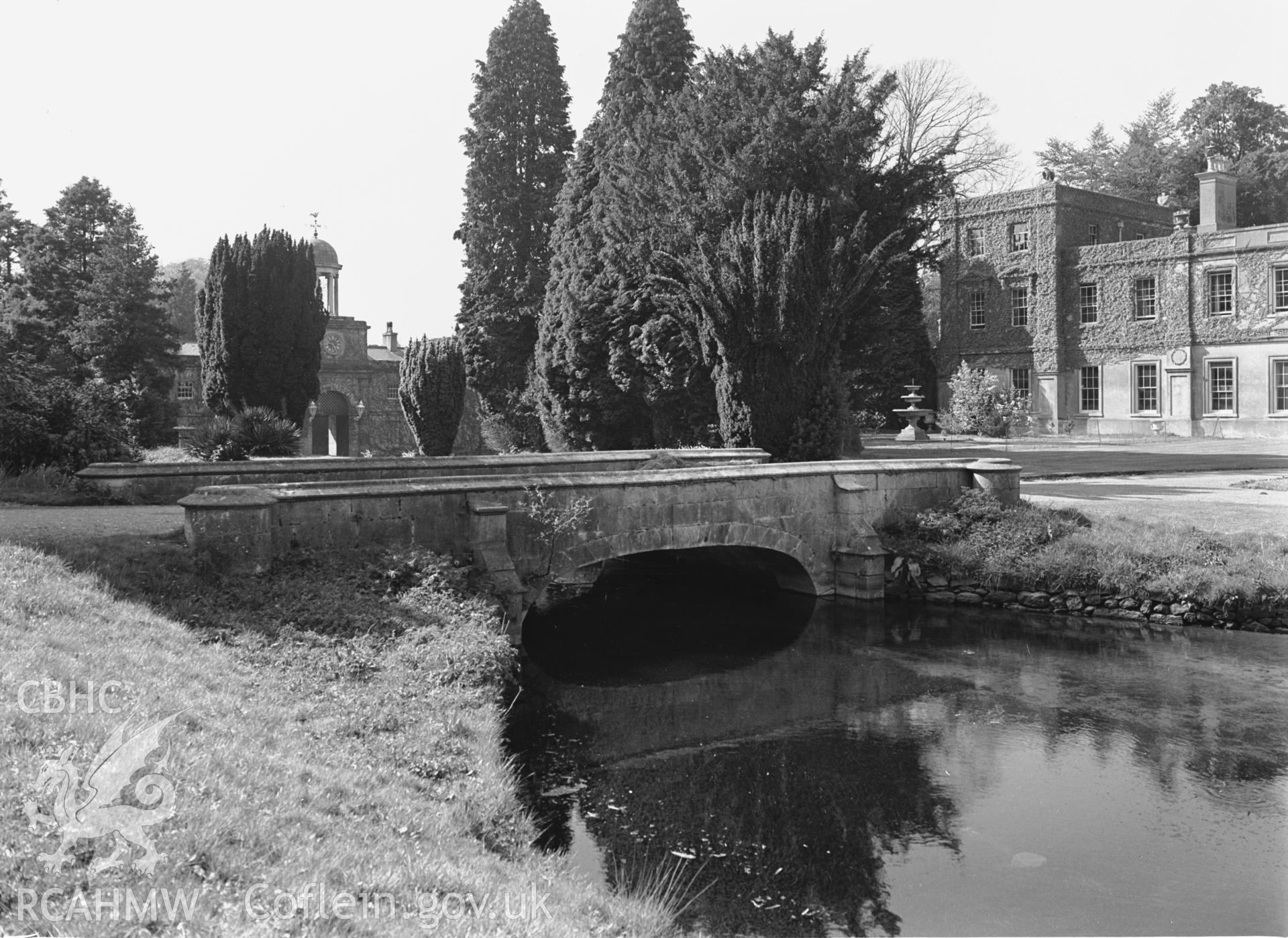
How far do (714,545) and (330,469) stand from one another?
523 centimetres

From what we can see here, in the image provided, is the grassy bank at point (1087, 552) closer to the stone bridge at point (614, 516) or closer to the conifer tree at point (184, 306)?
the stone bridge at point (614, 516)

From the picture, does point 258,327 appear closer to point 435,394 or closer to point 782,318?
point 435,394

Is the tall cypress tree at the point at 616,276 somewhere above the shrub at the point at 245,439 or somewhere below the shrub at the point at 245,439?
above

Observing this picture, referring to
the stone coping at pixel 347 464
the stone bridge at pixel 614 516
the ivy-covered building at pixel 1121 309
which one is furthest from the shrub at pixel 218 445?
the ivy-covered building at pixel 1121 309

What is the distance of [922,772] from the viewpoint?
28.7 feet

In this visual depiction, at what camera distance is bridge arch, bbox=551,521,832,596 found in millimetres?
12797

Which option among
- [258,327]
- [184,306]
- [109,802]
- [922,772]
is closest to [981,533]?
[922,772]

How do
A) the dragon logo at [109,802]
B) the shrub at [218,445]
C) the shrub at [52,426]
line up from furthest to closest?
the shrub at [218,445], the shrub at [52,426], the dragon logo at [109,802]

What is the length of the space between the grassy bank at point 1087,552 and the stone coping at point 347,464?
11.7 ft

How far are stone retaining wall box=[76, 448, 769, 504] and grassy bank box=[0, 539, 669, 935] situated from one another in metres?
→ 3.00

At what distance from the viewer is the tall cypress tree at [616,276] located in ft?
82.3

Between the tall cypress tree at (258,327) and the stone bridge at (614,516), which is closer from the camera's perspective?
the stone bridge at (614,516)
